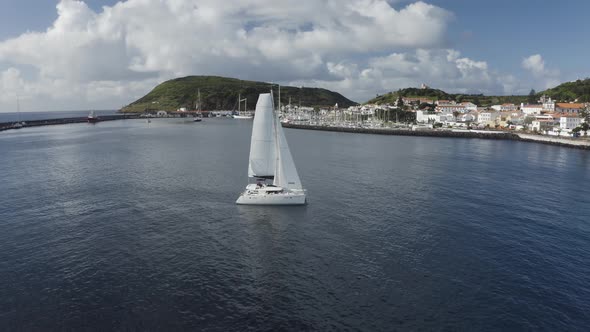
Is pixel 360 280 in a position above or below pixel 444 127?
below

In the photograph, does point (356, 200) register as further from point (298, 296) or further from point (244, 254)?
point (298, 296)

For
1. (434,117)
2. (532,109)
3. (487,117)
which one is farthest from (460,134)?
(532,109)

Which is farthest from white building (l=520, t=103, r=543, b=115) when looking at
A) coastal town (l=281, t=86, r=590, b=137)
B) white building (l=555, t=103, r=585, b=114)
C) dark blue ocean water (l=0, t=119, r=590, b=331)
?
dark blue ocean water (l=0, t=119, r=590, b=331)

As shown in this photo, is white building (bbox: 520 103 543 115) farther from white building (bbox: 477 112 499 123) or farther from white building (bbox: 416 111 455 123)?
white building (bbox: 416 111 455 123)

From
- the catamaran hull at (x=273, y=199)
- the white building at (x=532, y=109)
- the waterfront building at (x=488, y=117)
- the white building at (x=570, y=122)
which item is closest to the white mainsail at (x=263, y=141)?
the catamaran hull at (x=273, y=199)

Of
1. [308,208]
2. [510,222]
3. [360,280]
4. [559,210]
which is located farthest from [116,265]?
[559,210]

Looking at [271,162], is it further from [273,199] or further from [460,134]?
[460,134]
